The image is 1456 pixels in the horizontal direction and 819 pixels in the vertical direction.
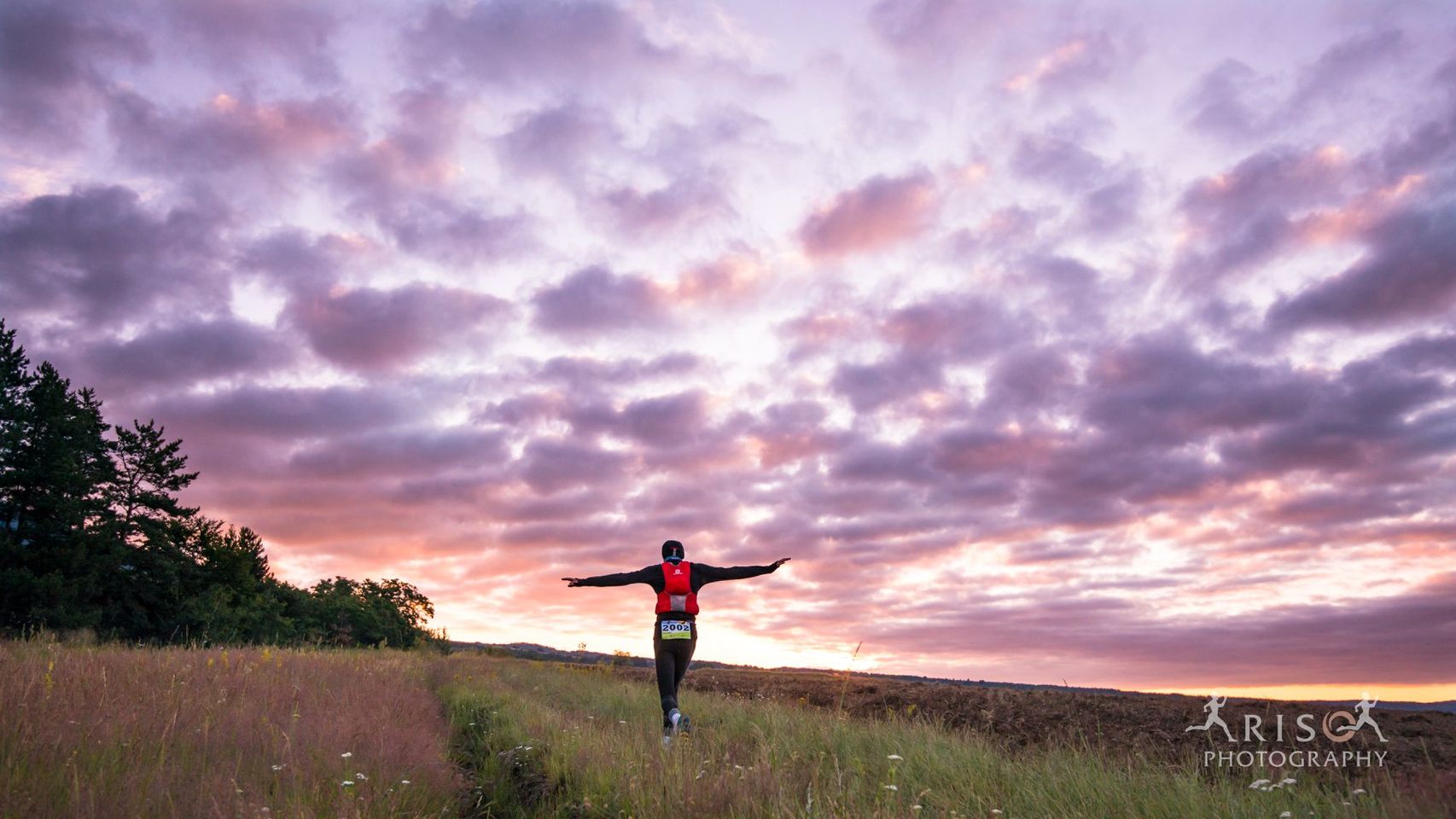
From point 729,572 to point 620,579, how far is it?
174cm

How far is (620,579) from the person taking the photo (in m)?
13.9

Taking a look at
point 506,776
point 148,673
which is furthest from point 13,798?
point 148,673

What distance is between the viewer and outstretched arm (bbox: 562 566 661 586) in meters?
13.8

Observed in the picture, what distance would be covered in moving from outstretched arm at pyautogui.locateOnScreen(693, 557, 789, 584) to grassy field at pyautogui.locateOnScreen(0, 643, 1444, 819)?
217cm

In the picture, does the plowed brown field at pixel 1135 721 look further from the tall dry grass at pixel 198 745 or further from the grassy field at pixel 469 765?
the tall dry grass at pixel 198 745

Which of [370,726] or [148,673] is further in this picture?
[148,673]

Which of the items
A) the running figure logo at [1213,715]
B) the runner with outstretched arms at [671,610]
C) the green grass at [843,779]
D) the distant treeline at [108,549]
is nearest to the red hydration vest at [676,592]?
the runner with outstretched arms at [671,610]

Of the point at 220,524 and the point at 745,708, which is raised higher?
the point at 220,524

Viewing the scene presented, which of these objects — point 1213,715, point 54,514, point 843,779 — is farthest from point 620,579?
point 54,514

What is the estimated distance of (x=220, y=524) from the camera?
62.0 m

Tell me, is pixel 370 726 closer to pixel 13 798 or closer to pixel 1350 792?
pixel 13 798

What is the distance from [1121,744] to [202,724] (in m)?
11.4

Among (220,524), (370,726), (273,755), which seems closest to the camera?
(273,755)

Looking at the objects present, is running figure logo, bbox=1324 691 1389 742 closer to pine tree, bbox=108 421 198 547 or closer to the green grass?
the green grass
